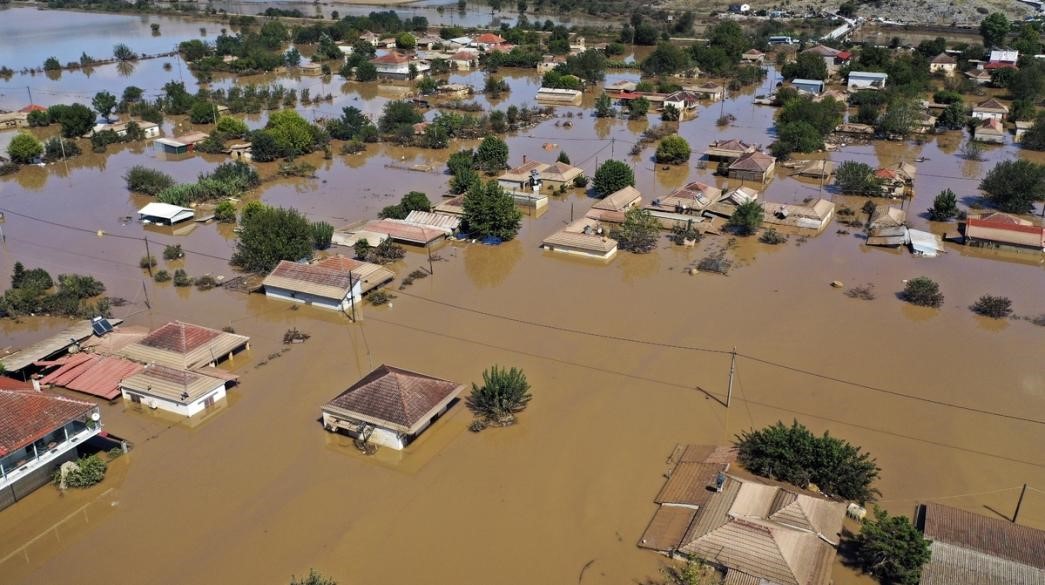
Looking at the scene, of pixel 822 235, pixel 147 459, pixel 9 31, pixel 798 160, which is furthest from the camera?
pixel 9 31

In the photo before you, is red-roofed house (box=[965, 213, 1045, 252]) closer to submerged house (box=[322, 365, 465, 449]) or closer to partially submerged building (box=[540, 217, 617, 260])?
partially submerged building (box=[540, 217, 617, 260])

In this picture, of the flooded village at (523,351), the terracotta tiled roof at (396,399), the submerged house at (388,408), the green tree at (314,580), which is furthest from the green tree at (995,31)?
the green tree at (314,580)

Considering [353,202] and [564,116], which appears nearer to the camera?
[353,202]

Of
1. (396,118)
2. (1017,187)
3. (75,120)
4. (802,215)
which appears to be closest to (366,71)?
(396,118)

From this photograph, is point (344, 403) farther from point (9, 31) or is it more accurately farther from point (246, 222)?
point (9, 31)

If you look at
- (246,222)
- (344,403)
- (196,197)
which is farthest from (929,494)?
(196,197)

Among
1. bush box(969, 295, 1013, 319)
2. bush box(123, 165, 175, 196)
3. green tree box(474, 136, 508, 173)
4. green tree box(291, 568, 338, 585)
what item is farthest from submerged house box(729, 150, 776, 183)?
green tree box(291, 568, 338, 585)

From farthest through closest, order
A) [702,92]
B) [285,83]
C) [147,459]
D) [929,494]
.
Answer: [285,83] → [702,92] → [147,459] → [929,494]
